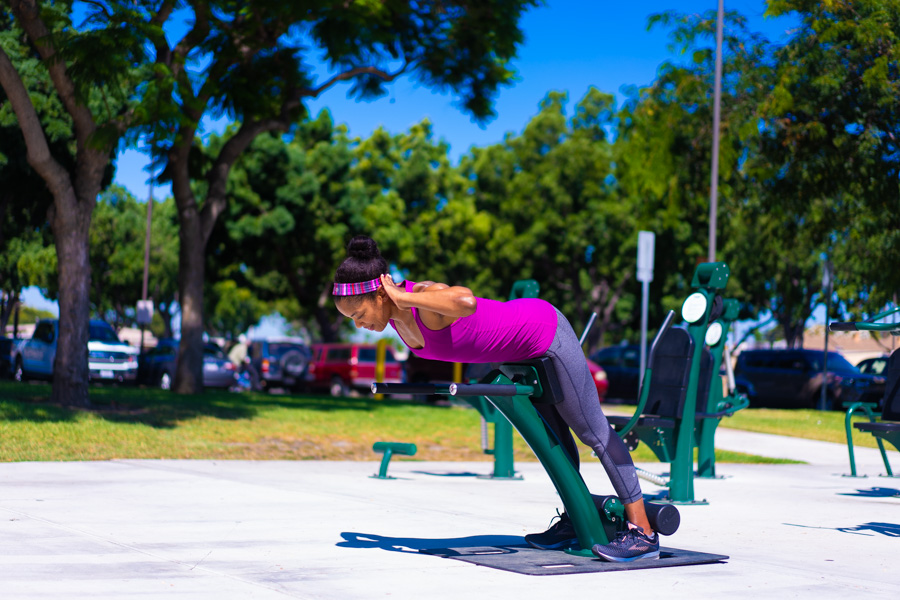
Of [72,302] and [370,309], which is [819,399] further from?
[370,309]

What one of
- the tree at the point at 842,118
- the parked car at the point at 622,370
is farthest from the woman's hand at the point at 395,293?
the parked car at the point at 622,370

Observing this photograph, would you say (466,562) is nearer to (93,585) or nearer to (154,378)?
(93,585)

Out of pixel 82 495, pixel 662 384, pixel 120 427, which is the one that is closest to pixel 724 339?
pixel 662 384

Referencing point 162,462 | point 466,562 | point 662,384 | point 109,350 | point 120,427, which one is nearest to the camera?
point 466,562

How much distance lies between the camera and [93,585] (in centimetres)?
416

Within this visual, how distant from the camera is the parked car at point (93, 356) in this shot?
2431 cm

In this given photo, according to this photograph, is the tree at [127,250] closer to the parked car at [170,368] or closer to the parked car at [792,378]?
the parked car at [170,368]

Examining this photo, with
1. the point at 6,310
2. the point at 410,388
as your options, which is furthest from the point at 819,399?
the point at 6,310

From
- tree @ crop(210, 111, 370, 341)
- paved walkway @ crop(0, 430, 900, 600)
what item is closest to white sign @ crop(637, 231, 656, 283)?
paved walkway @ crop(0, 430, 900, 600)

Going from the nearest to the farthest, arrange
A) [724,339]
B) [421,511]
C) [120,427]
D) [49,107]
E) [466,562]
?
[466,562] → [421,511] → [724,339] → [120,427] → [49,107]

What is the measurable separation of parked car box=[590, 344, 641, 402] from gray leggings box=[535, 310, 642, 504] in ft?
64.1

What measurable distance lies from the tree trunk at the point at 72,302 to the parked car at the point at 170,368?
39.2 feet

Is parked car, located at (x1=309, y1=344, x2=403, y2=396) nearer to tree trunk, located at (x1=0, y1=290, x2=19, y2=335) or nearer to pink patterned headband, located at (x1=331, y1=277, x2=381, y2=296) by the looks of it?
pink patterned headband, located at (x1=331, y1=277, x2=381, y2=296)

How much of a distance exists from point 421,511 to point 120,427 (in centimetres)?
612
